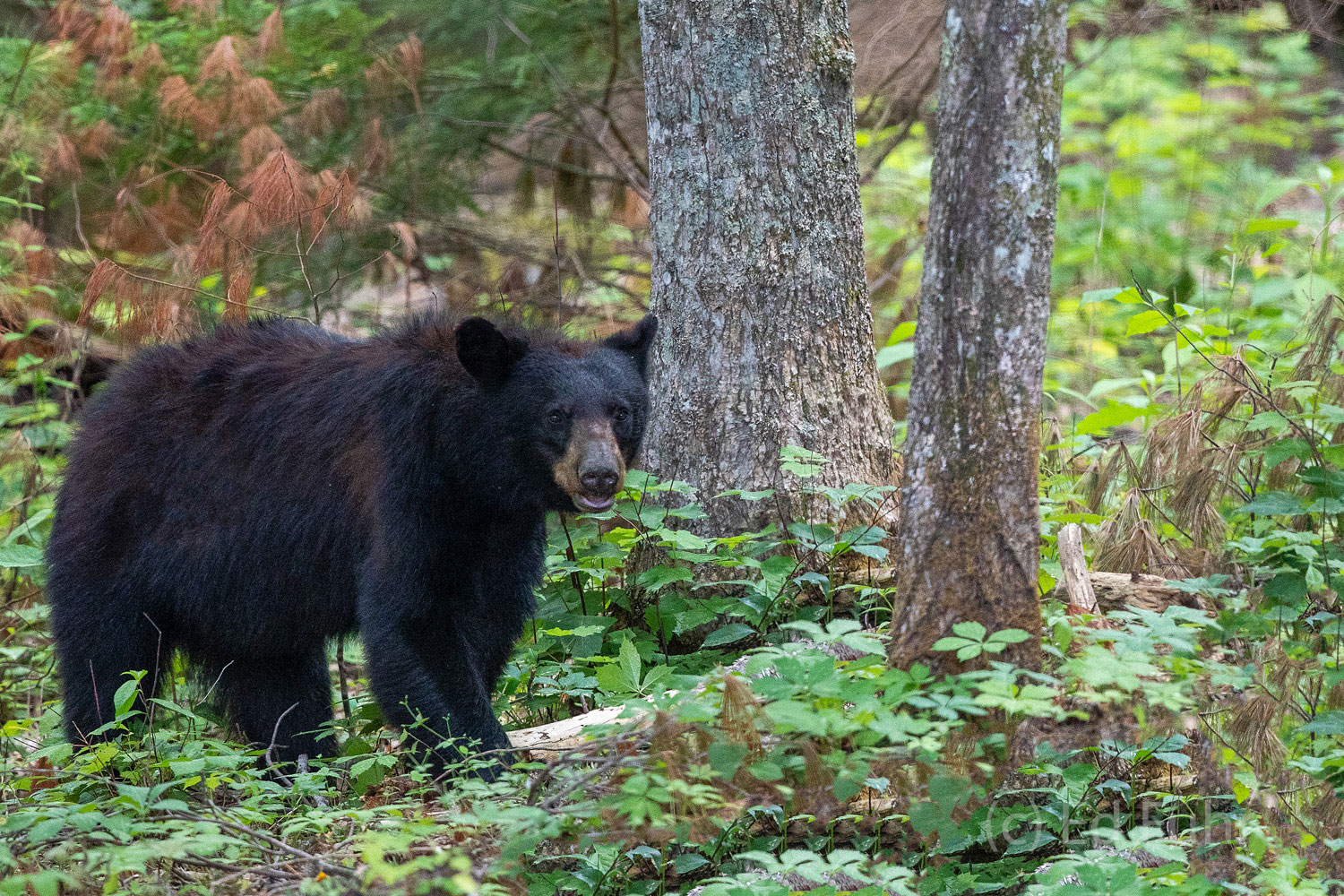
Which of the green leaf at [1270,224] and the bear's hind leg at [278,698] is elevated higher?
the green leaf at [1270,224]

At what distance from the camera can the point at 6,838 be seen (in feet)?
8.52

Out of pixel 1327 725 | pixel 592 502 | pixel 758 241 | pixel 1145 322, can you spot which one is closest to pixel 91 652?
pixel 592 502

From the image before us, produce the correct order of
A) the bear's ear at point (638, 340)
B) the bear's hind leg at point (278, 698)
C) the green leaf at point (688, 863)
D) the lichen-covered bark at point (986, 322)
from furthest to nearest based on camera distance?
the bear's hind leg at point (278, 698) → the bear's ear at point (638, 340) → the green leaf at point (688, 863) → the lichen-covered bark at point (986, 322)

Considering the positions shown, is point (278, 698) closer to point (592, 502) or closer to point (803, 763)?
point (592, 502)

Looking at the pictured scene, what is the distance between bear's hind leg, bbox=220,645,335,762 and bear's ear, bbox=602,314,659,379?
163 cm

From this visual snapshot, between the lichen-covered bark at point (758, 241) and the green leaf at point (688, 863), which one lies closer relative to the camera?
the green leaf at point (688, 863)

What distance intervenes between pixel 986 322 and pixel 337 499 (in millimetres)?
2299

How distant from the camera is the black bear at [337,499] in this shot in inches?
150

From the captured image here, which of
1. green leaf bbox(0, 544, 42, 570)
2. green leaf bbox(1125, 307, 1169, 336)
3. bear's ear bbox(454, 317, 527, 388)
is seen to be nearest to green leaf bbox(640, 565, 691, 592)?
bear's ear bbox(454, 317, 527, 388)

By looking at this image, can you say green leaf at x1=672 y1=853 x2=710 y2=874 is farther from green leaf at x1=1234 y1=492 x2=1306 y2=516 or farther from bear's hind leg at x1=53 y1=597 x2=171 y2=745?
bear's hind leg at x1=53 y1=597 x2=171 y2=745

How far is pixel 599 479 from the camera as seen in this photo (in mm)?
3723

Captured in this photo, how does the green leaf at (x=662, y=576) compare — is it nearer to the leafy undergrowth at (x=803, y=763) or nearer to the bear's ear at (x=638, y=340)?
the leafy undergrowth at (x=803, y=763)

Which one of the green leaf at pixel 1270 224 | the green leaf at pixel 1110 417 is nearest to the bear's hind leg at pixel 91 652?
the green leaf at pixel 1110 417

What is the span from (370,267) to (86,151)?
1734 millimetres
